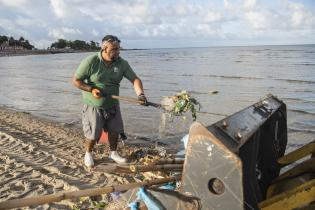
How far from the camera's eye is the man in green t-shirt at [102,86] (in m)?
6.09

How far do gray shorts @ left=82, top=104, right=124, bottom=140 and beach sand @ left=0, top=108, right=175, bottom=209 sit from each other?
0.62 metres

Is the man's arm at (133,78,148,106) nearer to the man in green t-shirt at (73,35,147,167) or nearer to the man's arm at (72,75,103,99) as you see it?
the man in green t-shirt at (73,35,147,167)

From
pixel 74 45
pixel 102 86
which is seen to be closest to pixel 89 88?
pixel 102 86

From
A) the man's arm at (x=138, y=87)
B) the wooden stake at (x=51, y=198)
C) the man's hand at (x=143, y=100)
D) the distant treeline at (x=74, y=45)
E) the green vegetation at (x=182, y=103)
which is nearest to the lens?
the wooden stake at (x=51, y=198)

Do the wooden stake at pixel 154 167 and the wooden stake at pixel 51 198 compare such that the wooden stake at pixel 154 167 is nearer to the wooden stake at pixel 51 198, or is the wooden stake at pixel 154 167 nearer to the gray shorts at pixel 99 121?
the wooden stake at pixel 51 198

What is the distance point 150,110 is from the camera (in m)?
13.4

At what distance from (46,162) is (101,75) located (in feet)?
6.14

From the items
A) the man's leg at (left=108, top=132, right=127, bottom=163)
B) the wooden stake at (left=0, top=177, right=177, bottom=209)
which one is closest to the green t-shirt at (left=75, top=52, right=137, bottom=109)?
the man's leg at (left=108, top=132, right=127, bottom=163)

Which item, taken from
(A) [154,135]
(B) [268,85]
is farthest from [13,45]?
(A) [154,135]

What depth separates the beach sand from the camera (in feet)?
18.2

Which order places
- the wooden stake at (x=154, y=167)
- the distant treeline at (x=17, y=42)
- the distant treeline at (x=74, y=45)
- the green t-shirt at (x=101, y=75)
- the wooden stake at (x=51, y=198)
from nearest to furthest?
the wooden stake at (x=51, y=198)
the wooden stake at (x=154, y=167)
the green t-shirt at (x=101, y=75)
the distant treeline at (x=17, y=42)
the distant treeline at (x=74, y=45)

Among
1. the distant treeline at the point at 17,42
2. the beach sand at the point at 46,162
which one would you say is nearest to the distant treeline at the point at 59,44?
the distant treeline at the point at 17,42

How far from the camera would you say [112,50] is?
608cm

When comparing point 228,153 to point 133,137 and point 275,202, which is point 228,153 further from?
point 133,137
